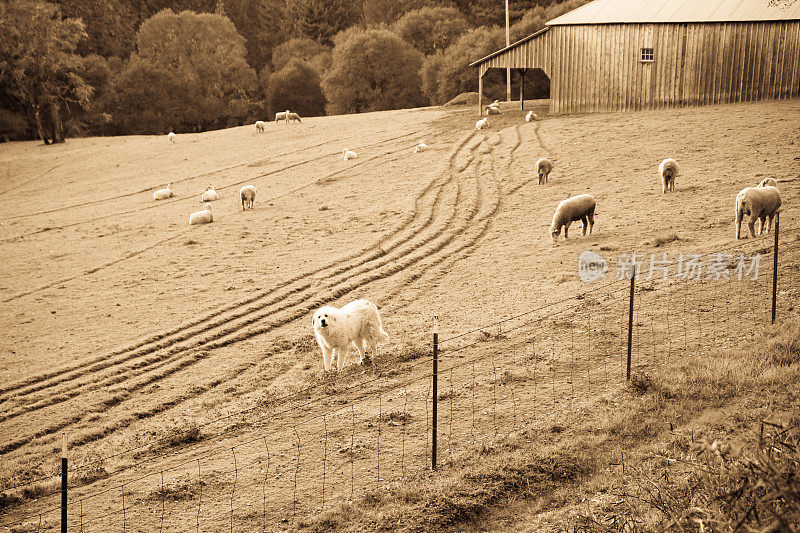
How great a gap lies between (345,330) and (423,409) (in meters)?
2.65

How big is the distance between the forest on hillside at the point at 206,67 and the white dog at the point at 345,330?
158ft

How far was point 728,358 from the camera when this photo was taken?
1157 cm

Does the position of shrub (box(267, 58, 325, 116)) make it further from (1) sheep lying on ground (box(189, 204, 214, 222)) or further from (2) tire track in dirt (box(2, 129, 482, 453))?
(2) tire track in dirt (box(2, 129, 482, 453))

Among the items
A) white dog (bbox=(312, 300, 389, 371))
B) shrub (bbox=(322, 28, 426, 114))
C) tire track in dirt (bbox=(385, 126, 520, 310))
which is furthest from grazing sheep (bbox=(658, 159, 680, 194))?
shrub (bbox=(322, 28, 426, 114))

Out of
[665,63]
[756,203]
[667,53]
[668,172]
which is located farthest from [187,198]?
[667,53]

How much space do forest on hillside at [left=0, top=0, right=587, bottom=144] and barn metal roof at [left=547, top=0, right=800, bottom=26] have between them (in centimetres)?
1853

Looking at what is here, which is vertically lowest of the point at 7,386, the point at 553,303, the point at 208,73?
the point at 7,386

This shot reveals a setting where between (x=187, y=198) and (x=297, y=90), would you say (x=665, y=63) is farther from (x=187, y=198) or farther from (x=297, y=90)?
(x=297, y=90)

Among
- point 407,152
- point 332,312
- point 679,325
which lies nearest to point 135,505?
point 332,312

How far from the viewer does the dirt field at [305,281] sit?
1148 centimetres

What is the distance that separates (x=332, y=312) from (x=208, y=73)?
62.5 m

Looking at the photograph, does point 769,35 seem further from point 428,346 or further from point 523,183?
point 428,346

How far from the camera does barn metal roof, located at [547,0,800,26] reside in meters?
34.5

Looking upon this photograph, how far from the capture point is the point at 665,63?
3719cm
